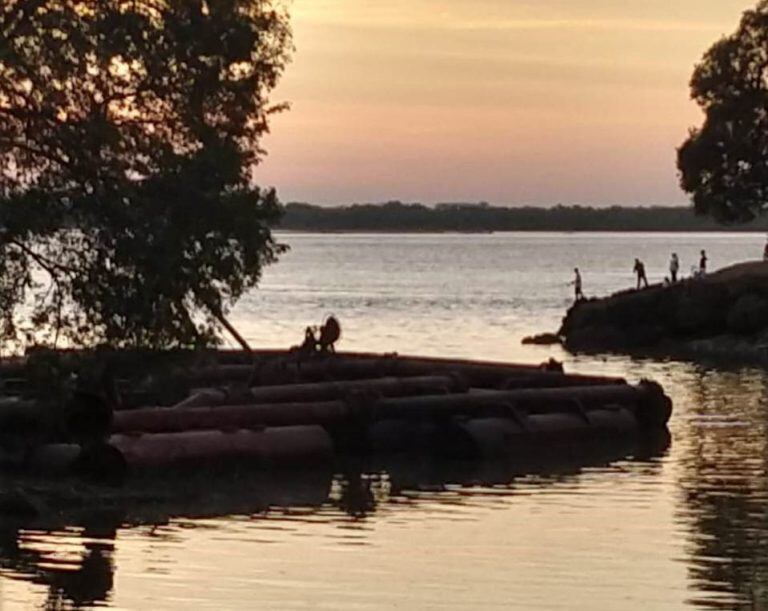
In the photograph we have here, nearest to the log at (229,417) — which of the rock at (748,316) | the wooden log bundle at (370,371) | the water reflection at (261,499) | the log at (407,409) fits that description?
the log at (407,409)

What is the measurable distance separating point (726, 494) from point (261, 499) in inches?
301

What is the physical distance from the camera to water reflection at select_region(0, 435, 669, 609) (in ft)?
85.6

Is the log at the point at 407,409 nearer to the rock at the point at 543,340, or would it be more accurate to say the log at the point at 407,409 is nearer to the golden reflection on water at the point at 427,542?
the golden reflection on water at the point at 427,542

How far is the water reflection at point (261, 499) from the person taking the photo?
85.6 feet

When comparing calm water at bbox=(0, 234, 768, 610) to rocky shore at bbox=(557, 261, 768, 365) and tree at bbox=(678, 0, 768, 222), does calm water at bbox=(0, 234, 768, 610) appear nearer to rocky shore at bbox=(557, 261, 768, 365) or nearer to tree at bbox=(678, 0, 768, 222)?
rocky shore at bbox=(557, 261, 768, 365)

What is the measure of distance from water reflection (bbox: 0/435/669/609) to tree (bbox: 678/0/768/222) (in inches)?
2065

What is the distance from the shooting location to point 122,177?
1141 inches

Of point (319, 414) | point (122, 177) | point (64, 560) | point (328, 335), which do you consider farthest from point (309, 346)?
point (64, 560)

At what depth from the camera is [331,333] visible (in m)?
47.8

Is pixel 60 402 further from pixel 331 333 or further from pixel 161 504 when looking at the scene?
pixel 331 333

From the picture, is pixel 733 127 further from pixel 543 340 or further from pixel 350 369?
pixel 350 369

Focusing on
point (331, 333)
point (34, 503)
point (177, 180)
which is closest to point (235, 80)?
point (177, 180)

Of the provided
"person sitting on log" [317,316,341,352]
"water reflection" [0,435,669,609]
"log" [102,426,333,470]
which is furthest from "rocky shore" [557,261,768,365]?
"log" [102,426,333,470]

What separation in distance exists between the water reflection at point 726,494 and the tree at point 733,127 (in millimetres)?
36532
